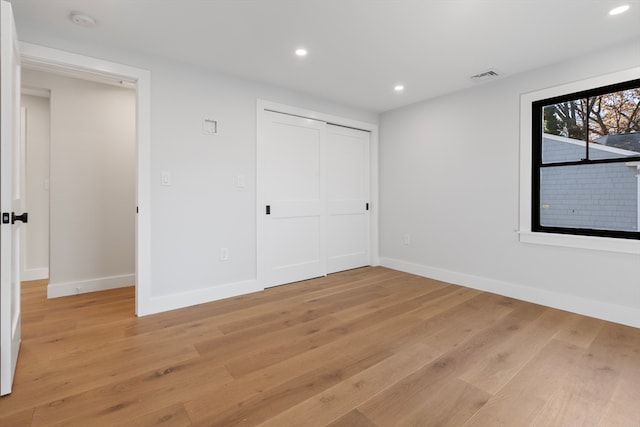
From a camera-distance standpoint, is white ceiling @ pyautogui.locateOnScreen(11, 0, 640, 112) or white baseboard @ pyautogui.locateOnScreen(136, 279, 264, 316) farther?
white baseboard @ pyautogui.locateOnScreen(136, 279, 264, 316)

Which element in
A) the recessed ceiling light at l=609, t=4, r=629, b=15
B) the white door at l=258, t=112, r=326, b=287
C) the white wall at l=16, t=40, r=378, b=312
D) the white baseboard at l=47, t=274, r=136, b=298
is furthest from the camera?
the white door at l=258, t=112, r=326, b=287

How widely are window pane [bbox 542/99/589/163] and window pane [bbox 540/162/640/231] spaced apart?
0.12 meters

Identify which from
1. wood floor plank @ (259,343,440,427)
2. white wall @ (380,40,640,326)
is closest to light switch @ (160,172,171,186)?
wood floor plank @ (259,343,440,427)

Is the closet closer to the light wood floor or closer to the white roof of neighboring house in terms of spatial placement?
the light wood floor

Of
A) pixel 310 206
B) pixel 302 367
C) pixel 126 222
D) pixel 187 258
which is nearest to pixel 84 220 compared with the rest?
pixel 126 222

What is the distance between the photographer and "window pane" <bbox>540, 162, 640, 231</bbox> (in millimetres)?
2600

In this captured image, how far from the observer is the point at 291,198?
3.77 m

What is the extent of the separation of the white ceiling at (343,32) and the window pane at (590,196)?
1.08 m

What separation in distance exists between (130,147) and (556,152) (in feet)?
15.7

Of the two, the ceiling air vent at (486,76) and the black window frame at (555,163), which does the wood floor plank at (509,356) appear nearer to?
the black window frame at (555,163)

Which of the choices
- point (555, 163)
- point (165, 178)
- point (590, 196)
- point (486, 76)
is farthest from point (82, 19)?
point (590, 196)

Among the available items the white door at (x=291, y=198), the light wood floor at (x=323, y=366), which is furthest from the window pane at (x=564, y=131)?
the white door at (x=291, y=198)

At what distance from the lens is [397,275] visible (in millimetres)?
4133

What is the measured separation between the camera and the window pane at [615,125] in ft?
8.43
